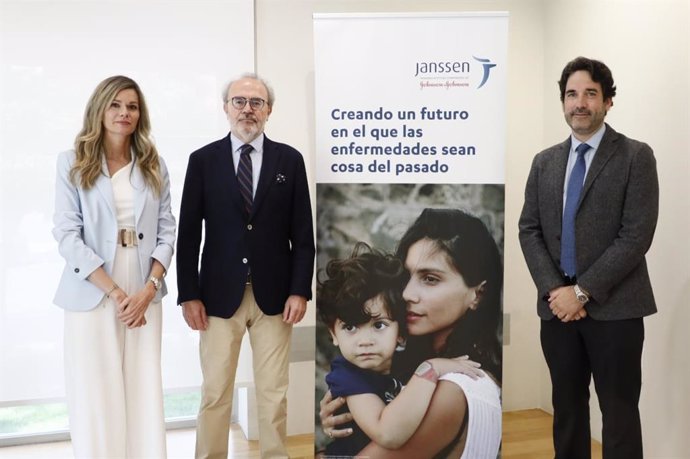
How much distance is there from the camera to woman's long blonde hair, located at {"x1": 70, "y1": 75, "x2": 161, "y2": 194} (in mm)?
2498

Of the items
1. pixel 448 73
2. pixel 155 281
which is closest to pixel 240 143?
pixel 155 281

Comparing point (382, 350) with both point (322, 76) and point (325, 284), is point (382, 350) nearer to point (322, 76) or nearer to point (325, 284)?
point (325, 284)

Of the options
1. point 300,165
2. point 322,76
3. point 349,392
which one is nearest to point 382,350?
point 349,392

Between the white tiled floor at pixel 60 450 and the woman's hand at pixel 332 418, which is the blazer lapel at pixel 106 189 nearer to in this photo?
the woman's hand at pixel 332 418

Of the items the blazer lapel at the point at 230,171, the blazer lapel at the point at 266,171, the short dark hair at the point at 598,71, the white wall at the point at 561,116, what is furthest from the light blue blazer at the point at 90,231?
the short dark hair at the point at 598,71

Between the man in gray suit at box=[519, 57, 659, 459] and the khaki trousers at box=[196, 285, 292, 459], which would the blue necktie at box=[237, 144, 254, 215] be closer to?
the khaki trousers at box=[196, 285, 292, 459]

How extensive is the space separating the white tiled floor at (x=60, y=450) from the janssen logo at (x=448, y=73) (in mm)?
2356

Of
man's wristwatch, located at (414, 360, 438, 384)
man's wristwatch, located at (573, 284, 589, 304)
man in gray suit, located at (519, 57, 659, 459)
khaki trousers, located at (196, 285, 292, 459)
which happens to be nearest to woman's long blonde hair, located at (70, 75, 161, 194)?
khaki trousers, located at (196, 285, 292, 459)

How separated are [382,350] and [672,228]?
150 centimetres

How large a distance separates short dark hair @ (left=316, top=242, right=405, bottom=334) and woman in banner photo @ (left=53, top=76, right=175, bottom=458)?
732 mm

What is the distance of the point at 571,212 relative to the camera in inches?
104

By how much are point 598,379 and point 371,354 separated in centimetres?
96

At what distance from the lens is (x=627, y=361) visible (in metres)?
2.54

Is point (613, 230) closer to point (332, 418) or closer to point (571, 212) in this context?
point (571, 212)
